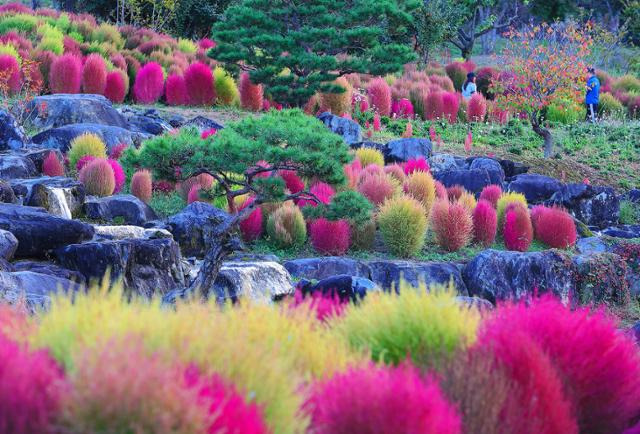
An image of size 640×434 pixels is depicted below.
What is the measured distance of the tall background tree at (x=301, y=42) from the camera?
17375 millimetres

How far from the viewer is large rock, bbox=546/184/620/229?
13.3 meters

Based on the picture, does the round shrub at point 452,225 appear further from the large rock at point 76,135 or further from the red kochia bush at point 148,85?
the red kochia bush at point 148,85

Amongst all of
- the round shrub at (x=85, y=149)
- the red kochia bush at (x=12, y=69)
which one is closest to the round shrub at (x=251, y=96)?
the red kochia bush at (x=12, y=69)

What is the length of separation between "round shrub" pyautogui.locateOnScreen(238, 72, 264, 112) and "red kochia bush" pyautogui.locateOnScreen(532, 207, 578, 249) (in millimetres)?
7995

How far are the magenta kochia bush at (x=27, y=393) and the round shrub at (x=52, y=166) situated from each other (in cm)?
838

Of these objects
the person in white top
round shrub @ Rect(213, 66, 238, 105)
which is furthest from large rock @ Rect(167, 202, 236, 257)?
the person in white top

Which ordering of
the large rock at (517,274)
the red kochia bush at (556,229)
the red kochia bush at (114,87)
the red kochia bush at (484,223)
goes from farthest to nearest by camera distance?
the red kochia bush at (114,87), the red kochia bush at (556,229), the red kochia bush at (484,223), the large rock at (517,274)

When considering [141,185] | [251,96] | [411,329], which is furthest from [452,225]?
[251,96]

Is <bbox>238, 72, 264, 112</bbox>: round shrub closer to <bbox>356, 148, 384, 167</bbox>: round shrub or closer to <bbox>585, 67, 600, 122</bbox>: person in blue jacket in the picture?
<bbox>356, 148, 384, 167</bbox>: round shrub

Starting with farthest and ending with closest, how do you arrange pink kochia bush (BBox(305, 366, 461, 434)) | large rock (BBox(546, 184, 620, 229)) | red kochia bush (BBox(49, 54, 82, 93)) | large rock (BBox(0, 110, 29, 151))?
red kochia bush (BBox(49, 54, 82, 93)) → large rock (BBox(546, 184, 620, 229)) → large rock (BBox(0, 110, 29, 151)) → pink kochia bush (BBox(305, 366, 461, 434))

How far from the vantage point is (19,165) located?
10078mm

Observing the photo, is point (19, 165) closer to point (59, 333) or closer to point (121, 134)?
point (121, 134)

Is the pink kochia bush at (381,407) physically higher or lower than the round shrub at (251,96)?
higher

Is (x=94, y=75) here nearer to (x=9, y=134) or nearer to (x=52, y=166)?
(x=9, y=134)
